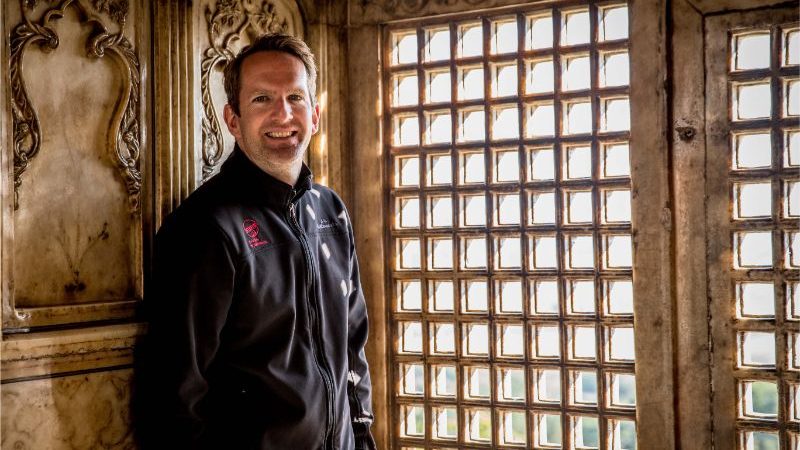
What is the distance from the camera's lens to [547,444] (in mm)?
3121

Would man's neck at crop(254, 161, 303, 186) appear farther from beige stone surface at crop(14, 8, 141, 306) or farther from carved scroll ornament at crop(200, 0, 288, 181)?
beige stone surface at crop(14, 8, 141, 306)

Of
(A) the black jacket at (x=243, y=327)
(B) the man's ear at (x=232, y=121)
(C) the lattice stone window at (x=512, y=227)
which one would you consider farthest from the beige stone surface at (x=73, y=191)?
(C) the lattice stone window at (x=512, y=227)

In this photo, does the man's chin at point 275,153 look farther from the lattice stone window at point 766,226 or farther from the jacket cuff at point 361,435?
the lattice stone window at point 766,226

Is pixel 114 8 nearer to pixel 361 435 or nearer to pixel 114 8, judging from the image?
pixel 114 8

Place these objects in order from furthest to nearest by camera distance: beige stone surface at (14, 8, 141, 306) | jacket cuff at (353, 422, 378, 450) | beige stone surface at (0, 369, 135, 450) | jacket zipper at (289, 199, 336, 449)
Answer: jacket cuff at (353, 422, 378, 450) < jacket zipper at (289, 199, 336, 449) < beige stone surface at (14, 8, 141, 306) < beige stone surface at (0, 369, 135, 450)

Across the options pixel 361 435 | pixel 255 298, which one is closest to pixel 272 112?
pixel 255 298

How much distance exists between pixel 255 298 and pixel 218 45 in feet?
3.56

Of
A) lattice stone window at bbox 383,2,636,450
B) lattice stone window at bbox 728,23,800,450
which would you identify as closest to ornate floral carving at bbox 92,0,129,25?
lattice stone window at bbox 383,2,636,450

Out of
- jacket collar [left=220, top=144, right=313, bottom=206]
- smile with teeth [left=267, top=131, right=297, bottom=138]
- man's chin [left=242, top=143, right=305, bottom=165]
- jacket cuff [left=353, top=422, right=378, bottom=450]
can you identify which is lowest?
jacket cuff [left=353, top=422, right=378, bottom=450]

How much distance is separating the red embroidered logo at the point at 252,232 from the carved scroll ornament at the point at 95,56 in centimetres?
38

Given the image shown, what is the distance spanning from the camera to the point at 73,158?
2281 millimetres

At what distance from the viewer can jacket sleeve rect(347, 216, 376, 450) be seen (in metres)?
2.85

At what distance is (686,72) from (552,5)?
24.2 inches

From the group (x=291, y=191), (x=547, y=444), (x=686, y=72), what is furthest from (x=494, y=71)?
(x=547, y=444)
